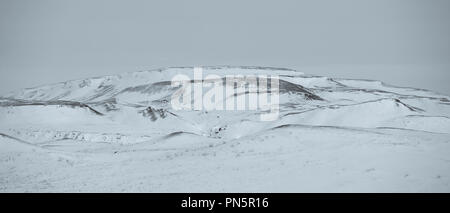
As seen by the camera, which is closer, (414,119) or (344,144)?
(344,144)

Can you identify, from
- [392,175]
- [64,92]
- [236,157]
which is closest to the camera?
[392,175]

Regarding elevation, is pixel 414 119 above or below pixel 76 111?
below

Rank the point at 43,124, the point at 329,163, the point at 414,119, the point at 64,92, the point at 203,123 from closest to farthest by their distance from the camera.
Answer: the point at 329,163
the point at 414,119
the point at 43,124
the point at 203,123
the point at 64,92

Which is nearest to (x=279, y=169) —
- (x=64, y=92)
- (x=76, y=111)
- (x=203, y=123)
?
(x=76, y=111)

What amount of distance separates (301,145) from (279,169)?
460 cm

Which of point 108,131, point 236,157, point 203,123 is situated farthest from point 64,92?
point 236,157

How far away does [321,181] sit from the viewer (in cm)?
1534

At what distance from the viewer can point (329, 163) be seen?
17719 millimetres

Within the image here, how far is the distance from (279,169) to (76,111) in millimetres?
57470

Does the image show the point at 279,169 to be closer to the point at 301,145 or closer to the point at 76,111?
the point at 301,145

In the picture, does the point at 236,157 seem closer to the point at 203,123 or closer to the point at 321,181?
the point at 321,181
